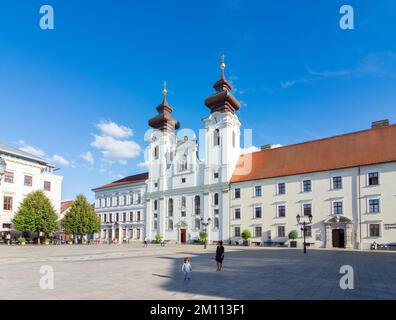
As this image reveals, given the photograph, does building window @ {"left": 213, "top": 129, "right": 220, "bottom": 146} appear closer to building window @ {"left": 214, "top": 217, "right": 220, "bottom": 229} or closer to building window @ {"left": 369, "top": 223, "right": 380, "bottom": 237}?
building window @ {"left": 214, "top": 217, "right": 220, "bottom": 229}

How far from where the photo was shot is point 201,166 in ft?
189

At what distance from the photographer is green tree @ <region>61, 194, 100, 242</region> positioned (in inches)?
2186

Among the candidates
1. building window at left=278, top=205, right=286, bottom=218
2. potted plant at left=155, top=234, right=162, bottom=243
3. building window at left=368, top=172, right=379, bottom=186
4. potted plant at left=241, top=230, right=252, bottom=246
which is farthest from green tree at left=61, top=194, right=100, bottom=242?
building window at left=368, top=172, right=379, bottom=186

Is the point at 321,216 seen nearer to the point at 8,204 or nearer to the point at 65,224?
the point at 65,224

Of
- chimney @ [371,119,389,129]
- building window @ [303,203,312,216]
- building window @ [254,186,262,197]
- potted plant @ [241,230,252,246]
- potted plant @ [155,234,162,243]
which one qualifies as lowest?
potted plant @ [155,234,162,243]

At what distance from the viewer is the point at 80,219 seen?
55875 mm

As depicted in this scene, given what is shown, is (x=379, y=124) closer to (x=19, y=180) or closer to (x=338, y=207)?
(x=338, y=207)

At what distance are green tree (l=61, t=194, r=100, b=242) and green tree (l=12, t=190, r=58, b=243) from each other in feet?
13.4

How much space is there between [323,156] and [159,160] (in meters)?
29.3

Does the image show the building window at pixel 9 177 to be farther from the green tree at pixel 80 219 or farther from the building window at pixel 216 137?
the building window at pixel 216 137

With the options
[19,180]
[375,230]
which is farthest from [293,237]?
[19,180]

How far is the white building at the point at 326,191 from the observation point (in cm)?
3888

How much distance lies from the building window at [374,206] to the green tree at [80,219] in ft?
130
